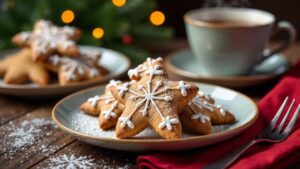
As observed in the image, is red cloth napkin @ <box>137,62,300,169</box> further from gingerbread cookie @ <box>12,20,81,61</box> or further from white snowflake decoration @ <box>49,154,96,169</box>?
gingerbread cookie @ <box>12,20,81,61</box>

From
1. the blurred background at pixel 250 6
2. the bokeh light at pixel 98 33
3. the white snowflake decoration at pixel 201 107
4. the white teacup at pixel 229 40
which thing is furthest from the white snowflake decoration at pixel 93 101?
the blurred background at pixel 250 6

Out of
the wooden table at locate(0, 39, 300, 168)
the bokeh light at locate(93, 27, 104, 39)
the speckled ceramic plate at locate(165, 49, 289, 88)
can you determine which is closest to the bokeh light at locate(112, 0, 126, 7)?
the bokeh light at locate(93, 27, 104, 39)

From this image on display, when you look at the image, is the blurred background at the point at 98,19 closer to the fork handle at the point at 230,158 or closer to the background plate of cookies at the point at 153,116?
the background plate of cookies at the point at 153,116

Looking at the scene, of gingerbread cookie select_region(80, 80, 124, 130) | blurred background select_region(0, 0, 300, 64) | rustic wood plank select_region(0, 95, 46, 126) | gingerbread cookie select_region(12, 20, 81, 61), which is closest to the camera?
gingerbread cookie select_region(80, 80, 124, 130)

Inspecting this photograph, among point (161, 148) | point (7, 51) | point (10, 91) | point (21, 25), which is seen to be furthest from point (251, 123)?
point (21, 25)

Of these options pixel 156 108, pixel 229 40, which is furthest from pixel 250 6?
pixel 156 108

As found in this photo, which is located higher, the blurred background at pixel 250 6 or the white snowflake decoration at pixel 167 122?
the white snowflake decoration at pixel 167 122

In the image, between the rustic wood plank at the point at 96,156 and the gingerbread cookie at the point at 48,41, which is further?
the gingerbread cookie at the point at 48,41
